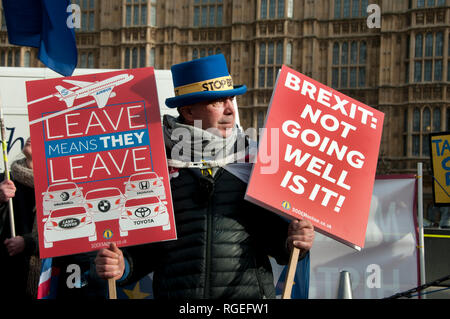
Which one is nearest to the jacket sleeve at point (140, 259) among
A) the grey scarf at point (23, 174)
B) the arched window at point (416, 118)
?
the grey scarf at point (23, 174)

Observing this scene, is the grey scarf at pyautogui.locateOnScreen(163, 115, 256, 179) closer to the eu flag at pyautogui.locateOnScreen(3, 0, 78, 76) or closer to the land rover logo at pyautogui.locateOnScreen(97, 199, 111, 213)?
the land rover logo at pyautogui.locateOnScreen(97, 199, 111, 213)

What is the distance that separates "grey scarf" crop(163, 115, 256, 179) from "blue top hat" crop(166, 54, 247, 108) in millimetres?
90

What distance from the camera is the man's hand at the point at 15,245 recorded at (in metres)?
3.03

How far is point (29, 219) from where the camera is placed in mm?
3449

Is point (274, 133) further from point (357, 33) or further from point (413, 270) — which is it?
point (357, 33)

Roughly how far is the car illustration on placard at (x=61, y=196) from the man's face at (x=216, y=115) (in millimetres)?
442

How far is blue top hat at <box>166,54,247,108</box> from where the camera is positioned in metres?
1.96

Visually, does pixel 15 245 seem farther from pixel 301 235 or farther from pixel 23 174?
pixel 301 235

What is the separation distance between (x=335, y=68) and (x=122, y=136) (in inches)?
899

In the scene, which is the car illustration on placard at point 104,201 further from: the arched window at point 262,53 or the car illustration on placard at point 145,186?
the arched window at point 262,53

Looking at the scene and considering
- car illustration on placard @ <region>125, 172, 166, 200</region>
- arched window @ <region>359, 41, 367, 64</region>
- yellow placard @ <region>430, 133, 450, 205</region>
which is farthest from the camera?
arched window @ <region>359, 41, 367, 64</region>

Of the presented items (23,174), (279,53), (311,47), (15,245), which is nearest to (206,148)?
(15,245)

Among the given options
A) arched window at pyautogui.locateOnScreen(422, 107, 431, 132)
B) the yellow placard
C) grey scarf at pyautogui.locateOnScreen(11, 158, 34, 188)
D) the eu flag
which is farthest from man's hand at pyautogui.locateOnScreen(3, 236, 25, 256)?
arched window at pyautogui.locateOnScreen(422, 107, 431, 132)
